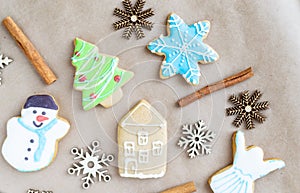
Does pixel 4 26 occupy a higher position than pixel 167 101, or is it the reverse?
pixel 4 26

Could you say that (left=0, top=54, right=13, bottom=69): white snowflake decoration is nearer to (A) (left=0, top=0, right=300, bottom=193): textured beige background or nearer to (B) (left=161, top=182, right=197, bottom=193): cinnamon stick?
(A) (left=0, top=0, right=300, bottom=193): textured beige background

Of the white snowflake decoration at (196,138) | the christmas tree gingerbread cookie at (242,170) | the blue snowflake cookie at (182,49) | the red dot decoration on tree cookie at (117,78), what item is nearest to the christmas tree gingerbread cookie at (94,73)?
the red dot decoration on tree cookie at (117,78)

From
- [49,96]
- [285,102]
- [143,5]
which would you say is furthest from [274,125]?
[49,96]

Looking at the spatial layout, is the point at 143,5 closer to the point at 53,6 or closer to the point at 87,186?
the point at 53,6

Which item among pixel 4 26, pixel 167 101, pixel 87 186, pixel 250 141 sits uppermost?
pixel 4 26

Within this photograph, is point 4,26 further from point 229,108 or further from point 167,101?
point 229,108

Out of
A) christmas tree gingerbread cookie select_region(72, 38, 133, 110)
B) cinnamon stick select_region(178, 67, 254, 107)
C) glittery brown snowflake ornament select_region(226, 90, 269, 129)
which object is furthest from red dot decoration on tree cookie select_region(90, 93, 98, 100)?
glittery brown snowflake ornament select_region(226, 90, 269, 129)
